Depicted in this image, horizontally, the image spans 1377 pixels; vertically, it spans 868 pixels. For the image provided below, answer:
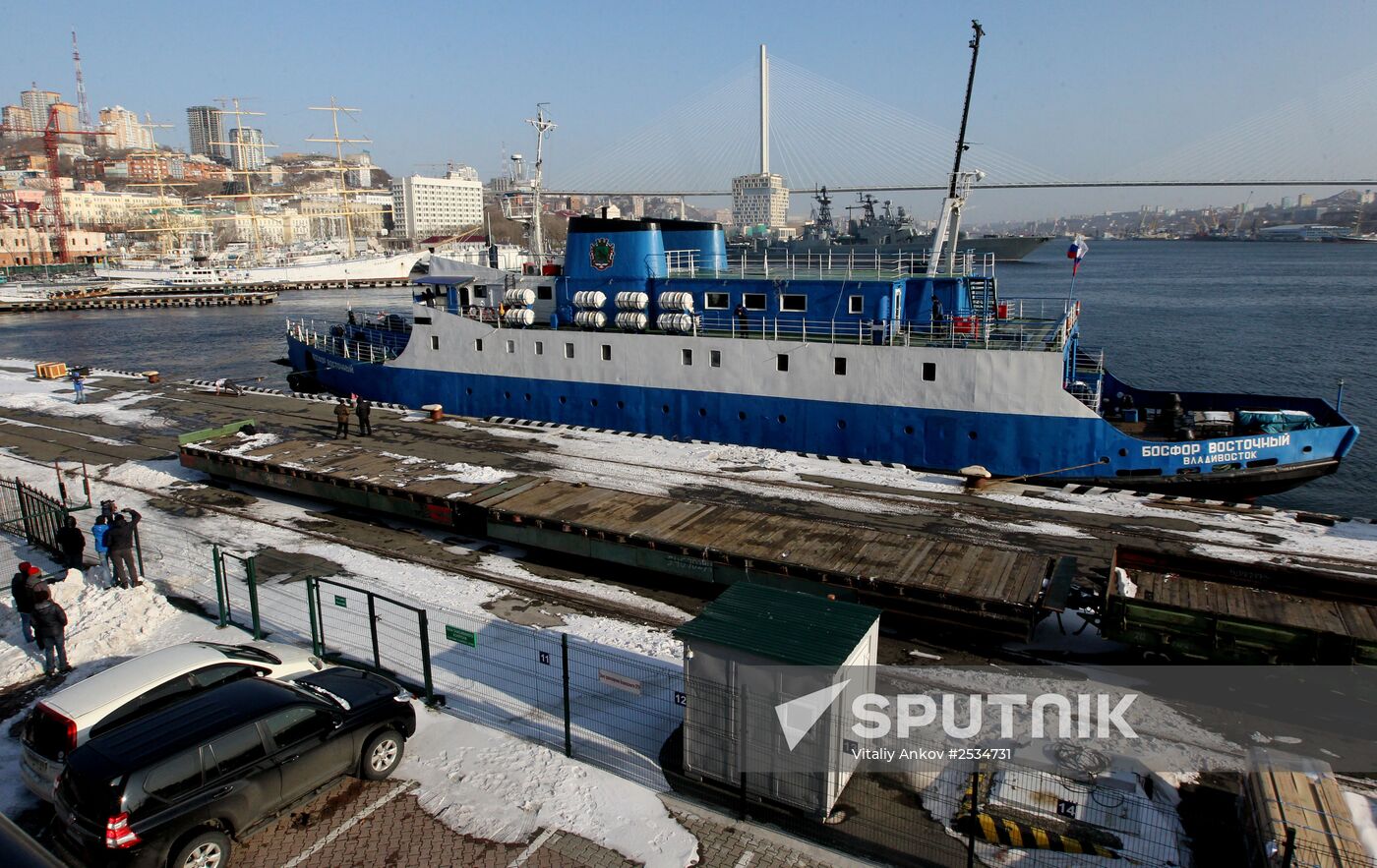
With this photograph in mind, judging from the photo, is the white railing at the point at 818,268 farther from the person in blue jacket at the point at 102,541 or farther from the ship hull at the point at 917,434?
the person in blue jacket at the point at 102,541

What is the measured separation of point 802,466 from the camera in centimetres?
2072

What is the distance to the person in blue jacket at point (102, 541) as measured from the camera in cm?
1288

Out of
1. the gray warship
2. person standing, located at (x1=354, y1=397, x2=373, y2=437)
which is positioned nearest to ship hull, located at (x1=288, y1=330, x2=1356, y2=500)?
person standing, located at (x1=354, y1=397, x2=373, y2=437)

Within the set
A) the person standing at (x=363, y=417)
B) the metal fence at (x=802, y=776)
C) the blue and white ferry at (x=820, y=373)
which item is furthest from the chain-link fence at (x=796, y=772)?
the blue and white ferry at (x=820, y=373)

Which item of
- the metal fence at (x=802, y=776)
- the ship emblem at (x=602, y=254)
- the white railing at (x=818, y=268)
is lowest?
the metal fence at (x=802, y=776)

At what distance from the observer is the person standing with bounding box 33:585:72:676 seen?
10.0 metres

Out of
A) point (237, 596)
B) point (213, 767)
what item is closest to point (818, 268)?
point (237, 596)

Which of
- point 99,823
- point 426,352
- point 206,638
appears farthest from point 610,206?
point 99,823

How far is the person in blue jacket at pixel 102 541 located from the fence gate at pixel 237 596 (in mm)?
1805

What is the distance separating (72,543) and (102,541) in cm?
92

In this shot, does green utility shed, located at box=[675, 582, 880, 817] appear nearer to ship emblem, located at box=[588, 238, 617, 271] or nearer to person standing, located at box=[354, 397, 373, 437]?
person standing, located at box=[354, 397, 373, 437]

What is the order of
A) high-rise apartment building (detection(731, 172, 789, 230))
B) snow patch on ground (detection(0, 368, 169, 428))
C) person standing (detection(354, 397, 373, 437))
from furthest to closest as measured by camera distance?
high-rise apartment building (detection(731, 172, 789, 230)), snow patch on ground (detection(0, 368, 169, 428)), person standing (detection(354, 397, 373, 437))

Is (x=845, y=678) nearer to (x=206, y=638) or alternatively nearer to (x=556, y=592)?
(x=556, y=592)

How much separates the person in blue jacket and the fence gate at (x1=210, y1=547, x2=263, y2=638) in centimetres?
181
